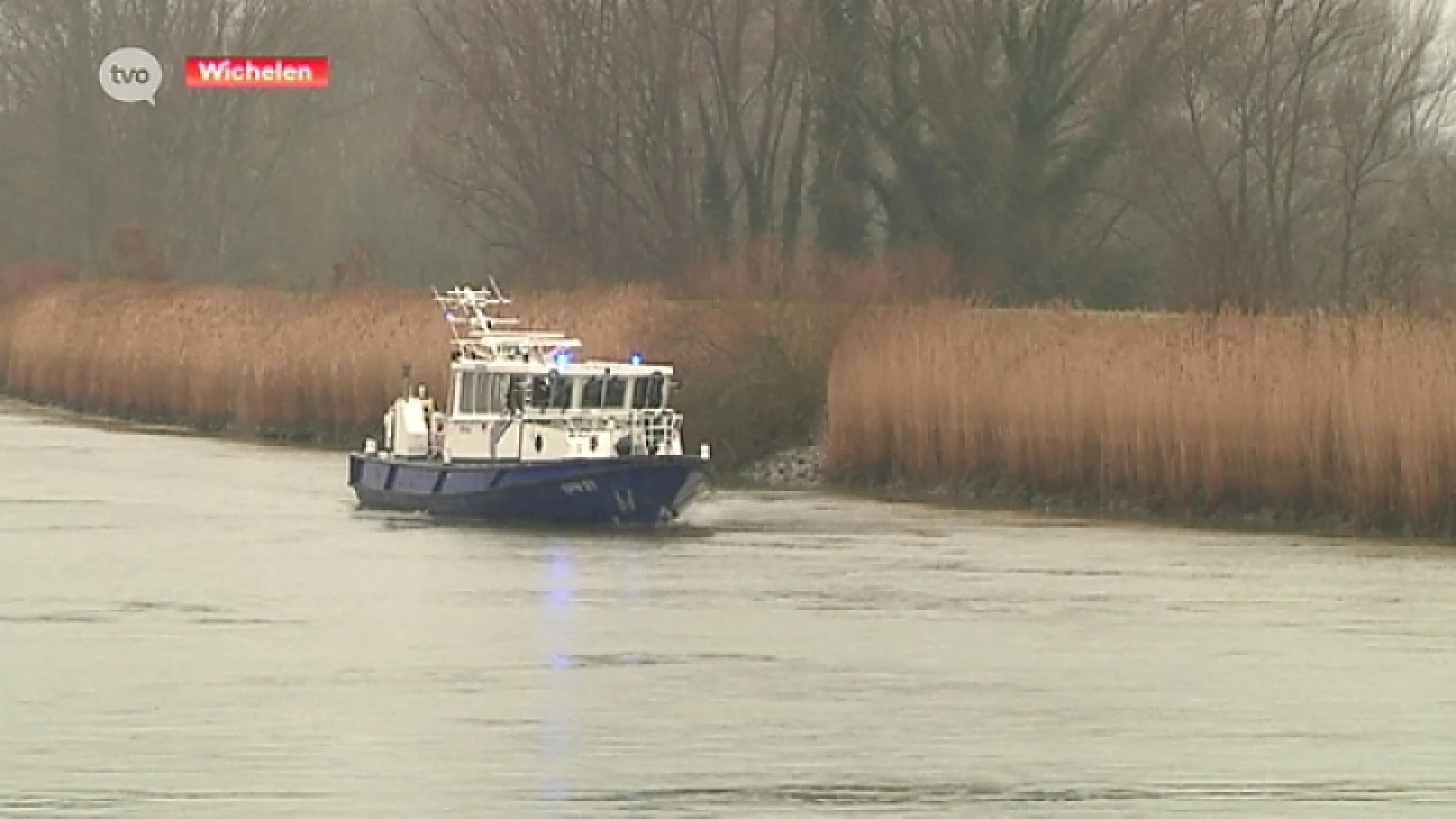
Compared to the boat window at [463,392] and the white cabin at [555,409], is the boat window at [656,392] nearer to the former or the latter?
the white cabin at [555,409]

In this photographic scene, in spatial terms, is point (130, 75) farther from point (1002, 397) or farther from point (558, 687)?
point (558, 687)

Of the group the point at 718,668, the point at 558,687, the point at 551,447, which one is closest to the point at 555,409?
the point at 551,447

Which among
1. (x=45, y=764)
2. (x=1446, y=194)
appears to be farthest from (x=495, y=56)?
(x=45, y=764)

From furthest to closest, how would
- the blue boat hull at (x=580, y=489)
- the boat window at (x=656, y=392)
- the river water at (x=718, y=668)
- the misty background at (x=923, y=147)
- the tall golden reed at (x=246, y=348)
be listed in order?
the misty background at (x=923, y=147) < the tall golden reed at (x=246, y=348) < the boat window at (x=656, y=392) < the blue boat hull at (x=580, y=489) < the river water at (x=718, y=668)

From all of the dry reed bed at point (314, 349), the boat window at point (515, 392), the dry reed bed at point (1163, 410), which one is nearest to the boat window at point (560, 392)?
the boat window at point (515, 392)

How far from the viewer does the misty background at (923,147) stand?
5772cm

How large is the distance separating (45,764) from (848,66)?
4181 cm

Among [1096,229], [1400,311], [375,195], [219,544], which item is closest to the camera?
[219,544]

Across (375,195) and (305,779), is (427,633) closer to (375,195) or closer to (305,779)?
(305,779)

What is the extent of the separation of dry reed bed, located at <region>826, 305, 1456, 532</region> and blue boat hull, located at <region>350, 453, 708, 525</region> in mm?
4707

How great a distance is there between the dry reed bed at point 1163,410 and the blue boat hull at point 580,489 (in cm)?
471

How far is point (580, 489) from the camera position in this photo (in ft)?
126

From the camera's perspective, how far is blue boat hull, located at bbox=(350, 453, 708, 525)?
38312 millimetres

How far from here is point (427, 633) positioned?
91.9ft
